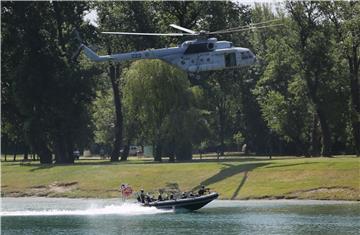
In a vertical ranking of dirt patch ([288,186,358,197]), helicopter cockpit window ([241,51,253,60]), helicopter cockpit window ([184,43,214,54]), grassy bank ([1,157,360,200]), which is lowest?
dirt patch ([288,186,358,197])

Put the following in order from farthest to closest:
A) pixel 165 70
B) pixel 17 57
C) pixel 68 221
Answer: pixel 17 57 < pixel 165 70 < pixel 68 221

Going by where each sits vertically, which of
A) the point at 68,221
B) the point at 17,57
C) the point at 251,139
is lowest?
the point at 68,221

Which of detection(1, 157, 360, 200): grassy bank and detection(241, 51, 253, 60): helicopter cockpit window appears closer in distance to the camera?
detection(1, 157, 360, 200): grassy bank

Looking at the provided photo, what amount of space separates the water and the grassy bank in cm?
224

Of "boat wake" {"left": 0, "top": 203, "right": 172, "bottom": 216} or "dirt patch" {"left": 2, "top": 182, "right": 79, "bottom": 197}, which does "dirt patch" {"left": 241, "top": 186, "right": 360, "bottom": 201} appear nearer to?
"boat wake" {"left": 0, "top": 203, "right": 172, "bottom": 216}

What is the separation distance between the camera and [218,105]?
122500mm

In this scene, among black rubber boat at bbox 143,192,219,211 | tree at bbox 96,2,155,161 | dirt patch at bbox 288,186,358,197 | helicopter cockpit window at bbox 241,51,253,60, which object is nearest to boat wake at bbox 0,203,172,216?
black rubber boat at bbox 143,192,219,211

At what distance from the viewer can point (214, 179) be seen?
231ft

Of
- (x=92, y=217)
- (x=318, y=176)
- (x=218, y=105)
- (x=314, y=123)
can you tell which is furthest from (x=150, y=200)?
(x=218, y=105)

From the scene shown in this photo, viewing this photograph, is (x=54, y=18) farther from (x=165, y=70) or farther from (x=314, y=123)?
(x=314, y=123)

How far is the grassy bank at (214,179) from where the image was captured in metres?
63.8

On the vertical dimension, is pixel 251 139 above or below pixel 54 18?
below

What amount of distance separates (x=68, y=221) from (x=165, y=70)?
1441 inches

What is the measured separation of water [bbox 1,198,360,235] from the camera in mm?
46906
